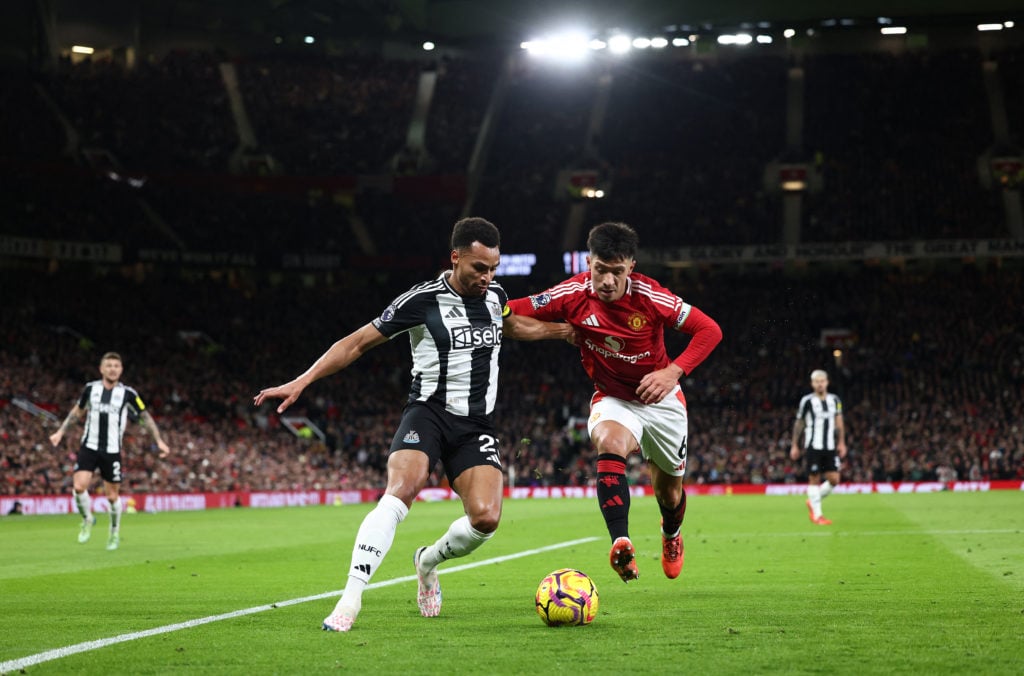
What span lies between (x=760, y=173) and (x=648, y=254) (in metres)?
6.08

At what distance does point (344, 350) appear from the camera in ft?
24.9

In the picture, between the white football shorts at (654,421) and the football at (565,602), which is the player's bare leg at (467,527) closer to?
the football at (565,602)

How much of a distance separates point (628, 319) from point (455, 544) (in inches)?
89.4

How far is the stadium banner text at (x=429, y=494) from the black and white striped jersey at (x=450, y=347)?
972 inches

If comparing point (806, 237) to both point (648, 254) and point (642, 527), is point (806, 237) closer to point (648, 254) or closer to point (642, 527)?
point (648, 254)

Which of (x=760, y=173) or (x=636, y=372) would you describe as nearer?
(x=636, y=372)

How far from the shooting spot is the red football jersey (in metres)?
9.25

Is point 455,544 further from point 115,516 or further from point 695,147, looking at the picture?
point 695,147

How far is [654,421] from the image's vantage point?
9453 millimetres

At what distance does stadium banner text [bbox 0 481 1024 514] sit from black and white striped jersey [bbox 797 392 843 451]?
16794 millimetres

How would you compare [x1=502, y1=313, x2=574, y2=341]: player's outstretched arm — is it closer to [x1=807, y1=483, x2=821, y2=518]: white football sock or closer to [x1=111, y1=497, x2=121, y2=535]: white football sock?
[x1=111, y1=497, x2=121, y2=535]: white football sock

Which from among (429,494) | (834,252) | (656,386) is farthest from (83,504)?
(834,252)

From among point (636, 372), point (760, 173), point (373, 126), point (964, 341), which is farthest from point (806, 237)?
point (636, 372)

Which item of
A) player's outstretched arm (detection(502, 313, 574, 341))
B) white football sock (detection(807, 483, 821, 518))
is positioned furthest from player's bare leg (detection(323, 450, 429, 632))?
white football sock (detection(807, 483, 821, 518))
